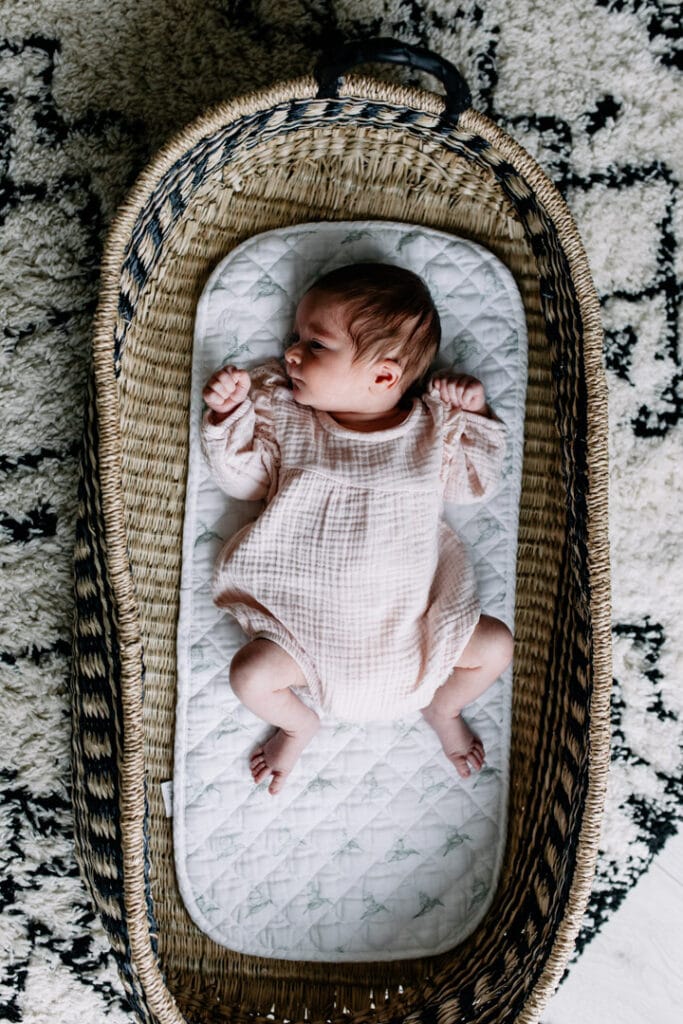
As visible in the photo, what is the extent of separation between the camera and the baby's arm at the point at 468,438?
1127mm

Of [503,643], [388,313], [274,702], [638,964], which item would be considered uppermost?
[388,313]

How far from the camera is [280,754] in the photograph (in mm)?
1117

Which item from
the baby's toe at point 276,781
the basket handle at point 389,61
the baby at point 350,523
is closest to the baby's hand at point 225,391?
the baby at point 350,523

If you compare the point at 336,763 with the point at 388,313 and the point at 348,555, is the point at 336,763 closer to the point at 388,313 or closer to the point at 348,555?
the point at 348,555

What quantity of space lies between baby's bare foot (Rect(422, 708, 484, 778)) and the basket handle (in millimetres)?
751

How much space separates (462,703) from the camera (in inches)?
44.4

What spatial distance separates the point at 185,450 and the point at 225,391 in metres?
0.13

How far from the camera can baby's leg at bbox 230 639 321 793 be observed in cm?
105

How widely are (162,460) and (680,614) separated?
767 mm

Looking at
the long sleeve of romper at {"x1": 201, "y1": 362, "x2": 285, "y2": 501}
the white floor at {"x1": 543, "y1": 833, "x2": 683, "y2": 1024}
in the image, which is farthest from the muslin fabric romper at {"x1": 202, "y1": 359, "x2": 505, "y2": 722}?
the white floor at {"x1": 543, "y1": 833, "x2": 683, "y2": 1024}

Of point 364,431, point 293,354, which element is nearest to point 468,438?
point 364,431

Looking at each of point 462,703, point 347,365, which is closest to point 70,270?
point 347,365

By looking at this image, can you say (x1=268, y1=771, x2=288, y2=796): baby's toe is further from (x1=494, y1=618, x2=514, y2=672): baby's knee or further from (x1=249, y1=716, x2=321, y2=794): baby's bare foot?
(x1=494, y1=618, x2=514, y2=672): baby's knee

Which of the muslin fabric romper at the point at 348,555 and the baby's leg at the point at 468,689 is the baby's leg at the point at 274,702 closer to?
the muslin fabric romper at the point at 348,555
